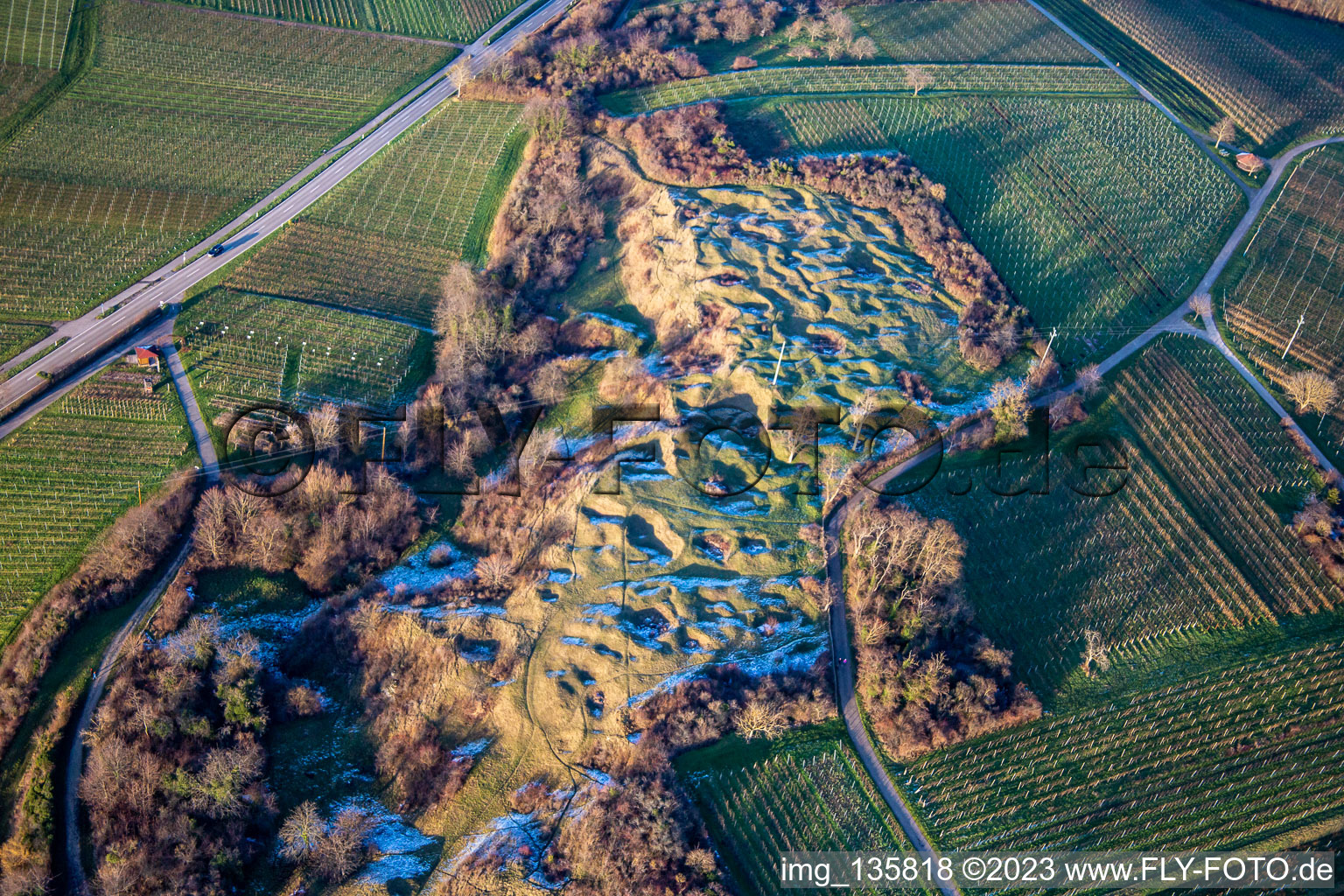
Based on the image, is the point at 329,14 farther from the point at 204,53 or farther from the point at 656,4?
the point at 656,4

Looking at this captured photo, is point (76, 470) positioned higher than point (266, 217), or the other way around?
point (266, 217)

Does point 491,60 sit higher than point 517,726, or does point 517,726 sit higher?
point 491,60

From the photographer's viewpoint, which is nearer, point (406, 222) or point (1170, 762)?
point (1170, 762)

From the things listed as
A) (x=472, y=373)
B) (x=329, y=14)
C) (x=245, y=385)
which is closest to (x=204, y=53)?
(x=329, y=14)

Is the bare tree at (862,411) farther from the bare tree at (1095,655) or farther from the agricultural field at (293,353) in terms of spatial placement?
the agricultural field at (293,353)

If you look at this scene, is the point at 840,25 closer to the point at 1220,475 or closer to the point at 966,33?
the point at 966,33

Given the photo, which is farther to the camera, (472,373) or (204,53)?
(204,53)

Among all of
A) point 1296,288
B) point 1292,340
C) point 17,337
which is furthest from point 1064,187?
point 17,337
